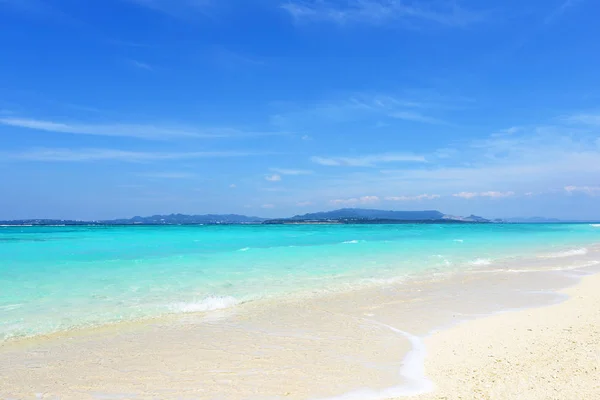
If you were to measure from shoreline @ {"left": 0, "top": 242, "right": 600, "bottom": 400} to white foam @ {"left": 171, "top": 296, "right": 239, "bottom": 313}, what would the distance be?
0.45 metres

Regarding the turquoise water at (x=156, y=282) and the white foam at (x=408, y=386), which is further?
the turquoise water at (x=156, y=282)

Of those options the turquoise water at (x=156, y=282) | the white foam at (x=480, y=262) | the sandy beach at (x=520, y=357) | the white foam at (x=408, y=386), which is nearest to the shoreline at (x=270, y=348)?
the white foam at (x=408, y=386)

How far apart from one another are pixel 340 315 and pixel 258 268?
29.3 feet

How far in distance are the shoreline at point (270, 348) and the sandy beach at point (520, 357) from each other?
34 cm

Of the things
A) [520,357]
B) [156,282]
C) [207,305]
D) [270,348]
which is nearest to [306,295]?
[207,305]

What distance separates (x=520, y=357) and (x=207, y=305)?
718cm

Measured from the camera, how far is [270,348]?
274 inches

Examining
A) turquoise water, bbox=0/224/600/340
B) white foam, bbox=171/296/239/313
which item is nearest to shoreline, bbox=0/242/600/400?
white foam, bbox=171/296/239/313

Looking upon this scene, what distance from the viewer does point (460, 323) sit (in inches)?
340

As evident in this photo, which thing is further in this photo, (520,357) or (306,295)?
(306,295)

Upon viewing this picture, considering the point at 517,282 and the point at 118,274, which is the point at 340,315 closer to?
the point at 517,282

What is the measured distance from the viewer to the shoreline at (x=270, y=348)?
17.7 ft

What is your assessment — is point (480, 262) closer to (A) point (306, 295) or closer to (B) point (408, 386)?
(A) point (306, 295)

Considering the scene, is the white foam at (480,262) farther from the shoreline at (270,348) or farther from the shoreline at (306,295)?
the shoreline at (270,348)
